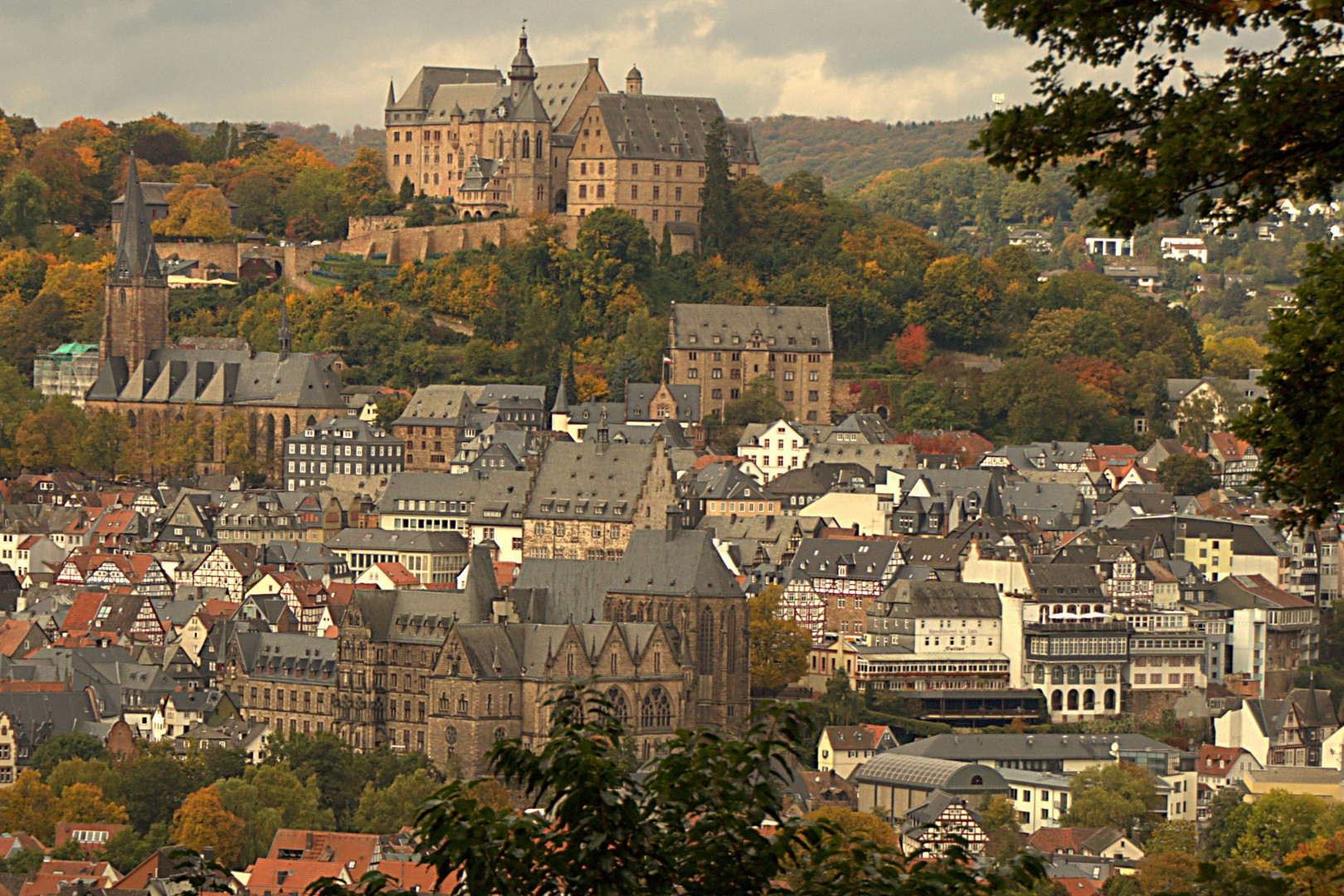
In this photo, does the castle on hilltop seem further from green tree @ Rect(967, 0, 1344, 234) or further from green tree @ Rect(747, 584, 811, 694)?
green tree @ Rect(967, 0, 1344, 234)

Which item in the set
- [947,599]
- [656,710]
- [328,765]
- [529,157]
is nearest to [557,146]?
[529,157]

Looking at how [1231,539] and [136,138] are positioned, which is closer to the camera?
[1231,539]

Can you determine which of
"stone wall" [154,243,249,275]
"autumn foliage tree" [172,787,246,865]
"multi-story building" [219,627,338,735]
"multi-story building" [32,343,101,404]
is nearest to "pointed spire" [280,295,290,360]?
"multi-story building" [32,343,101,404]

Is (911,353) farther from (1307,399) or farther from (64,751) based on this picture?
(1307,399)

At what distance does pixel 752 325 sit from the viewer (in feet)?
402

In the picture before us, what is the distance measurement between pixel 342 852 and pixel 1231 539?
154 ft

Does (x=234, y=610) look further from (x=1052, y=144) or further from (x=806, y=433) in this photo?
(x=1052, y=144)

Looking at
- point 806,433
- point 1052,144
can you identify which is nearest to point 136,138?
point 806,433

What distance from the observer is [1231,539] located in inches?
4080

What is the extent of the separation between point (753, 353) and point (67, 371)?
34009mm

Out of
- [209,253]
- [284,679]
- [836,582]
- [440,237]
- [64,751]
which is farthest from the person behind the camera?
[209,253]

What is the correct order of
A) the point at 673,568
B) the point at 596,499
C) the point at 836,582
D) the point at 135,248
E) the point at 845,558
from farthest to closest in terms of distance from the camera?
the point at 135,248 < the point at 596,499 < the point at 845,558 < the point at 836,582 < the point at 673,568

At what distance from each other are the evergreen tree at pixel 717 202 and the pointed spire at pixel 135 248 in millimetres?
24242

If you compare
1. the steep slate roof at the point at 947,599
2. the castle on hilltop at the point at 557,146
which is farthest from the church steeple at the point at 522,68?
the steep slate roof at the point at 947,599
